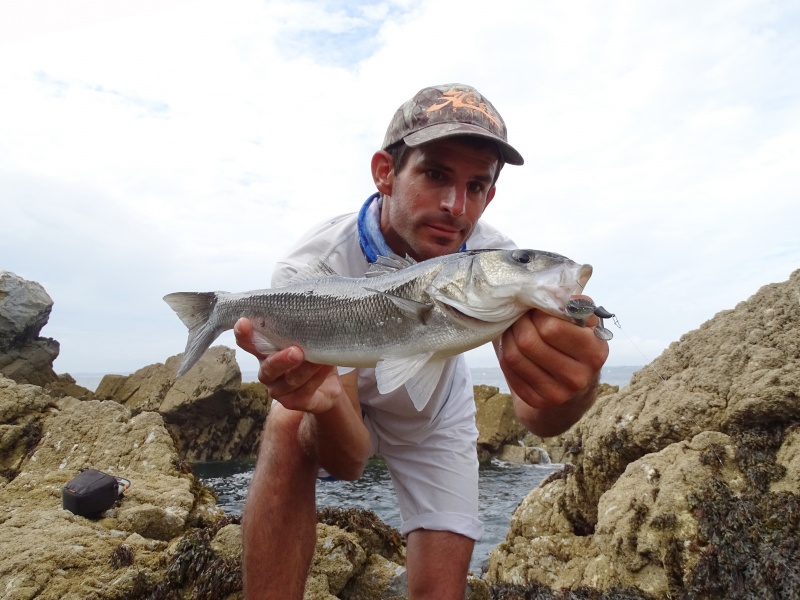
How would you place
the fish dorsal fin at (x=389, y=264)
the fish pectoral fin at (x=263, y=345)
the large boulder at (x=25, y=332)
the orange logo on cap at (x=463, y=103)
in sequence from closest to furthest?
1. the fish dorsal fin at (x=389, y=264)
2. the fish pectoral fin at (x=263, y=345)
3. the orange logo on cap at (x=463, y=103)
4. the large boulder at (x=25, y=332)

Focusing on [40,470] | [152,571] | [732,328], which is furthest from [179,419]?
[732,328]

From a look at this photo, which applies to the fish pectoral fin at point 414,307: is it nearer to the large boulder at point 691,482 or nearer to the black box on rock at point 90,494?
the large boulder at point 691,482

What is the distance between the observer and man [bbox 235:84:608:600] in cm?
354

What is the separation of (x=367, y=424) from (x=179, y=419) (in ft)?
72.2

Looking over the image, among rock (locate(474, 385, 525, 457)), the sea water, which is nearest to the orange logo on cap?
the sea water

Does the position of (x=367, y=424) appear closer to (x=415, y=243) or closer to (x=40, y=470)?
(x=415, y=243)

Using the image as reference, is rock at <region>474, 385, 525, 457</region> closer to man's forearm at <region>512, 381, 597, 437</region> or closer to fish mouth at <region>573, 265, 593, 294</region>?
man's forearm at <region>512, 381, 597, 437</region>

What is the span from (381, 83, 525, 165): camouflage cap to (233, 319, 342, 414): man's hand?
1.66 metres

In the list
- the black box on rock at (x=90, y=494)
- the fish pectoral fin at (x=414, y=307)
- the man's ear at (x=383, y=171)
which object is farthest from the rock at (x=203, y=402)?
the fish pectoral fin at (x=414, y=307)

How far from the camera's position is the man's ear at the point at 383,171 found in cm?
430

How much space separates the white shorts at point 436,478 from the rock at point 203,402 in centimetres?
2057

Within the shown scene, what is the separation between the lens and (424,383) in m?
2.99

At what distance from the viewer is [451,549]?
15.5 ft

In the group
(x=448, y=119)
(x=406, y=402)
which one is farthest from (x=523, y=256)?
(x=406, y=402)
